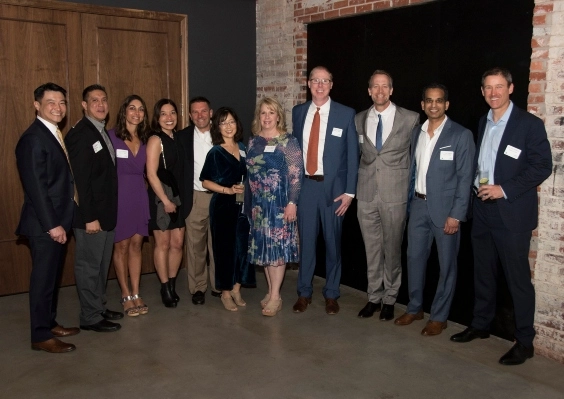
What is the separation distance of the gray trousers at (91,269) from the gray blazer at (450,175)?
2.54 meters

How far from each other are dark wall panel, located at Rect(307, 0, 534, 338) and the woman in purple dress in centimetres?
205

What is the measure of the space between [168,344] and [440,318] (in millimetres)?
2136

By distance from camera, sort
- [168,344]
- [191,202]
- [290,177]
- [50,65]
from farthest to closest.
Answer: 1. [50,65]
2. [191,202]
3. [290,177]
4. [168,344]

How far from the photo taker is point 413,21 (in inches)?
197

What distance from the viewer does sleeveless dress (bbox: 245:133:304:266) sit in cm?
477

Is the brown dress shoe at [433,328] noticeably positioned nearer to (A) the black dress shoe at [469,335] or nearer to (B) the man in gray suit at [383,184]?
(A) the black dress shoe at [469,335]

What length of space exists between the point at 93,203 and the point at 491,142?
296 centimetres

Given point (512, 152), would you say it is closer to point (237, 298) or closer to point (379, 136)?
point (379, 136)

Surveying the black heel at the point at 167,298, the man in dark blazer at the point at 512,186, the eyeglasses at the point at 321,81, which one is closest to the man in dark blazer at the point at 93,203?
the black heel at the point at 167,298

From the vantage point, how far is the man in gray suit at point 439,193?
435 centimetres

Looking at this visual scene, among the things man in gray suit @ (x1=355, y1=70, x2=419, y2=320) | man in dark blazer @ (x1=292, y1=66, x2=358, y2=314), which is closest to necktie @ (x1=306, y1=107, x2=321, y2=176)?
man in dark blazer @ (x1=292, y1=66, x2=358, y2=314)

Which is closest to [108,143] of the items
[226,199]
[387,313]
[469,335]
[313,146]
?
[226,199]

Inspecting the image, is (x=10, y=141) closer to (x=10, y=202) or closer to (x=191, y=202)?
(x=10, y=202)

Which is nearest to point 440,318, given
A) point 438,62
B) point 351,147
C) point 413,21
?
point 351,147
